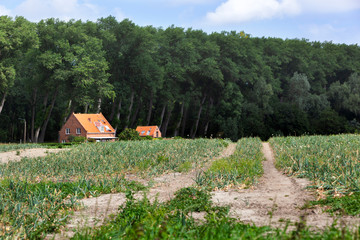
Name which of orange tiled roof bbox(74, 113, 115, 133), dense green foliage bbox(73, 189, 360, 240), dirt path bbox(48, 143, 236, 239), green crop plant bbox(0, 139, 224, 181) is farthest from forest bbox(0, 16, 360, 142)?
dense green foliage bbox(73, 189, 360, 240)

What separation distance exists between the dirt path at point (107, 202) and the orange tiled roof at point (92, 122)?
30583 millimetres

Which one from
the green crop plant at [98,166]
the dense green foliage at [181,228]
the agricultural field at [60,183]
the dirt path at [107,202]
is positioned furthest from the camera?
the green crop plant at [98,166]

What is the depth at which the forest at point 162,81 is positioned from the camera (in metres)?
40.7

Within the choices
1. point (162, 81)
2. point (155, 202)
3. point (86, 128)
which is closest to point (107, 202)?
point (155, 202)

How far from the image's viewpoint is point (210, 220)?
5.31 metres

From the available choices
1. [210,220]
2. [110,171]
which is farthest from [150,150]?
[210,220]

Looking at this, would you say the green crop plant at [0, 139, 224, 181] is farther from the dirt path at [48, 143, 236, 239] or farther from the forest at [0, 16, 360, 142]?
the forest at [0, 16, 360, 142]

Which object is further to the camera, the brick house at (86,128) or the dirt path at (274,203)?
the brick house at (86,128)

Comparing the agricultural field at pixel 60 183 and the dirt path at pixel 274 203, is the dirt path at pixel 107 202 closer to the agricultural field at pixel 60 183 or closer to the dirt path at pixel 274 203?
the agricultural field at pixel 60 183

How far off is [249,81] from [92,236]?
181ft

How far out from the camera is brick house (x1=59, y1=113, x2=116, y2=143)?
4116 cm

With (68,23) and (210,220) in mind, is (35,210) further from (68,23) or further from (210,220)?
(68,23)

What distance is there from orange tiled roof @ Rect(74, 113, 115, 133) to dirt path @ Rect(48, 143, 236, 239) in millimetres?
30583

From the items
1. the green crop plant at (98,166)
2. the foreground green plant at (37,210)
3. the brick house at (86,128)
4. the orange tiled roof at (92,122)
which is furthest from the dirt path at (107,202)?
the orange tiled roof at (92,122)
